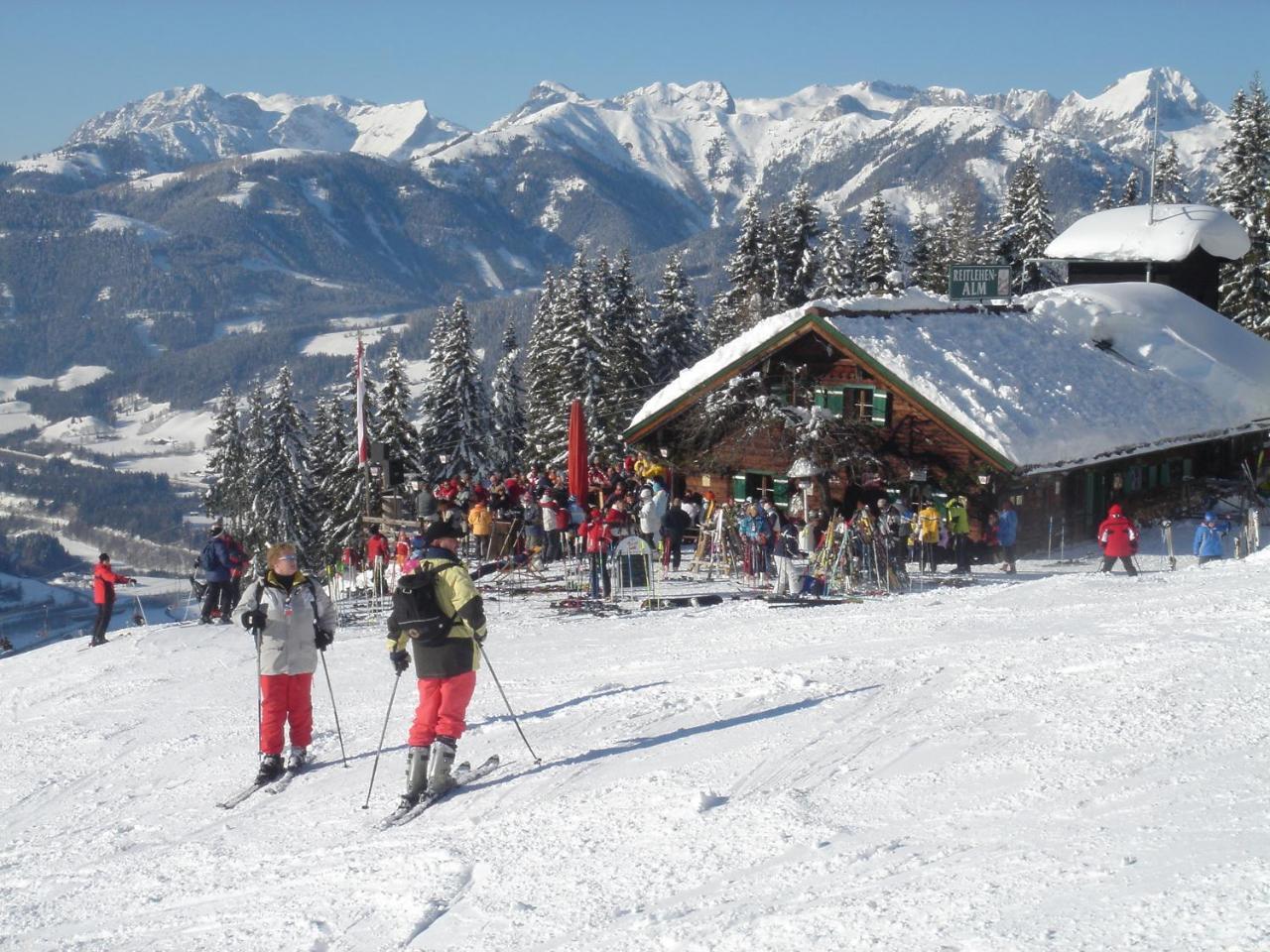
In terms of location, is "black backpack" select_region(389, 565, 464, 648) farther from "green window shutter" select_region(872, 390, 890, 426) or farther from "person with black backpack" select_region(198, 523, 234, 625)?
"green window shutter" select_region(872, 390, 890, 426)

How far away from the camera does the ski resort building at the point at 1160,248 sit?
41062mm

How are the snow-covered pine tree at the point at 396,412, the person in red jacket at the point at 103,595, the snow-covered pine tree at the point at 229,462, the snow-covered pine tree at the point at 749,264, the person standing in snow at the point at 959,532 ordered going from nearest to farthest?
the person in red jacket at the point at 103,595 → the person standing in snow at the point at 959,532 → the snow-covered pine tree at the point at 396,412 → the snow-covered pine tree at the point at 749,264 → the snow-covered pine tree at the point at 229,462

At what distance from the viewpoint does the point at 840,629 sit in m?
13.0

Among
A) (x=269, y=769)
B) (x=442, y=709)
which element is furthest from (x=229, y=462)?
(x=442, y=709)

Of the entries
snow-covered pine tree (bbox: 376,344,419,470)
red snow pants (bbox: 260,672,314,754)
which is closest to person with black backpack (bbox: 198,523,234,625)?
red snow pants (bbox: 260,672,314,754)

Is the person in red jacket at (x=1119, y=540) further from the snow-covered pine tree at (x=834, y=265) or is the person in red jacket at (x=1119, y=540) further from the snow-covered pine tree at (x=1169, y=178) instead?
the snow-covered pine tree at (x=1169, y=178)

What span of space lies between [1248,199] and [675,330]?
21.5m

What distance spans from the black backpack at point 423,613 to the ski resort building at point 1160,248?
38128mm

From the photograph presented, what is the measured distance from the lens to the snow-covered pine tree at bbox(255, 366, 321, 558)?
49312 mm

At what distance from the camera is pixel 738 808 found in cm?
727

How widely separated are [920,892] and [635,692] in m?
5.00

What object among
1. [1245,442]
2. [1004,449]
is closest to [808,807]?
[1004,449]

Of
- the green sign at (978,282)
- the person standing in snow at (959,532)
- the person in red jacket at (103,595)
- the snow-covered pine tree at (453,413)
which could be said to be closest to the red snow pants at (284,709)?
the person in red jacket at (103,595)

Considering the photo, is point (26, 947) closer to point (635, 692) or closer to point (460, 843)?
point (460, 843)
